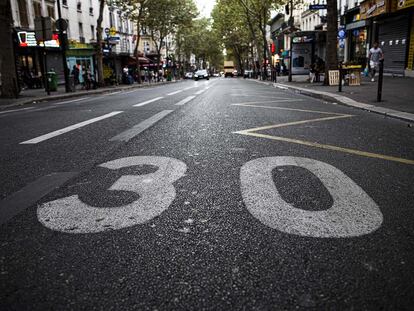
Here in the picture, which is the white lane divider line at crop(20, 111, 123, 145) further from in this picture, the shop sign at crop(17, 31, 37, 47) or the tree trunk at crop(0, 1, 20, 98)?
the shop sign at crop(17, 31, 37, 47)

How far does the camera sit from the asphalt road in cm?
170

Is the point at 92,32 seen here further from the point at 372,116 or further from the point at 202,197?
the point at 202,197

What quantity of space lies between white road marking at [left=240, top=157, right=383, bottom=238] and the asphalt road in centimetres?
1

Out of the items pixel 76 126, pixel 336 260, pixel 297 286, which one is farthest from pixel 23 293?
pixel 76 126

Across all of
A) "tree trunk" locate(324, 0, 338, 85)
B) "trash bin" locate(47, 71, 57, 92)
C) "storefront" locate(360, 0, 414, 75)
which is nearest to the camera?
"tree trunk" locate(324, 0, 338, 85)

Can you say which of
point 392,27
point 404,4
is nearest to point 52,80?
point 404,4

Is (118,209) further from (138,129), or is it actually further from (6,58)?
(6,58)

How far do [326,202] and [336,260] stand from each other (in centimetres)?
85

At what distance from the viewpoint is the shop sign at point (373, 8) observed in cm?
2462

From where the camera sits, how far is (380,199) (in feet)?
9.44

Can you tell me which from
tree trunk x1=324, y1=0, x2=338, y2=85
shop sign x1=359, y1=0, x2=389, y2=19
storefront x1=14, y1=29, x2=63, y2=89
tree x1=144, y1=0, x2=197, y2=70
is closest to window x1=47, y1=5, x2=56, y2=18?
storefront x1=14, y1=29, x2=63, y2=89

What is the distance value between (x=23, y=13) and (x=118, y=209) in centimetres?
3342

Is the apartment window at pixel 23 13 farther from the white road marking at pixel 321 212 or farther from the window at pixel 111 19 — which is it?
the white road marking at pixel 321 212

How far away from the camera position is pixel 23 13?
31125 mm
